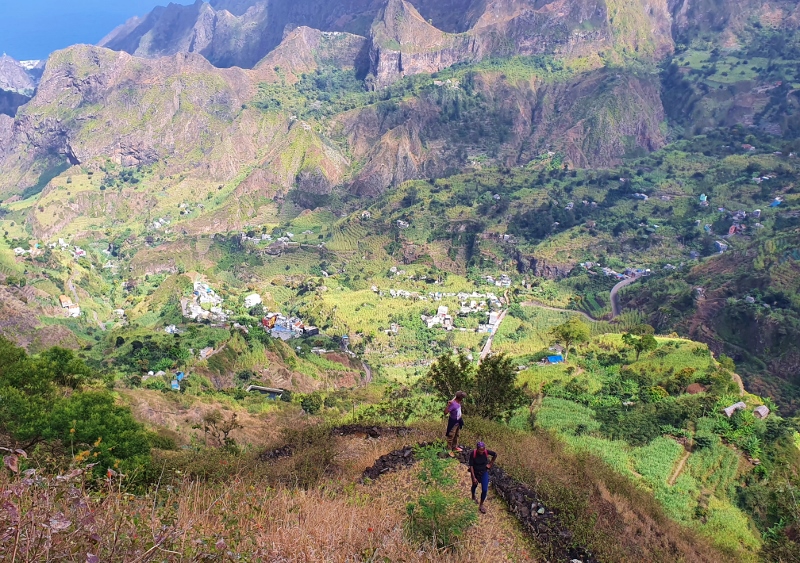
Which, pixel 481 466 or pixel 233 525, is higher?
pixel 233 525

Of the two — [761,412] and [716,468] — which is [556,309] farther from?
[716,468]

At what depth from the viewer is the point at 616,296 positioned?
7438cm

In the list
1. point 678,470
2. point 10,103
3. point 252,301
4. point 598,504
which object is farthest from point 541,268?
point 10,103

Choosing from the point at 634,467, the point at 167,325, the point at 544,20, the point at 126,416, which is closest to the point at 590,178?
the point at 544,20

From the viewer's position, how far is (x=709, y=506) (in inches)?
A: 710

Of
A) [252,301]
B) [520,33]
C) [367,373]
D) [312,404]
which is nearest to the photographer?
[312,404]

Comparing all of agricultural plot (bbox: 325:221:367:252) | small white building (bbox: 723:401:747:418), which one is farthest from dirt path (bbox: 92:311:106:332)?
small white building (bbox: 723:401:747:418)

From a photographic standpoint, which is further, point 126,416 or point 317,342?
point 317,342

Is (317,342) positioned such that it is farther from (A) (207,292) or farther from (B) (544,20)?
(B) (544,20)

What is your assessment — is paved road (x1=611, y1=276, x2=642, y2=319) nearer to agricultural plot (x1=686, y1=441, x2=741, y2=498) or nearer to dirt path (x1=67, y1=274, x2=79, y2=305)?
agricultural plot (x1=686, y1=441, x2=741, y2=498)

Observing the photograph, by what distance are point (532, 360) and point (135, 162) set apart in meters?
129

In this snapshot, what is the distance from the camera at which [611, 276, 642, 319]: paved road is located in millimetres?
69256

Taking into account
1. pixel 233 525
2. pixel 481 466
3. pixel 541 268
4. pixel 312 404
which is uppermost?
pixel 233 525

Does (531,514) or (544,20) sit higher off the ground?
(544,20)
